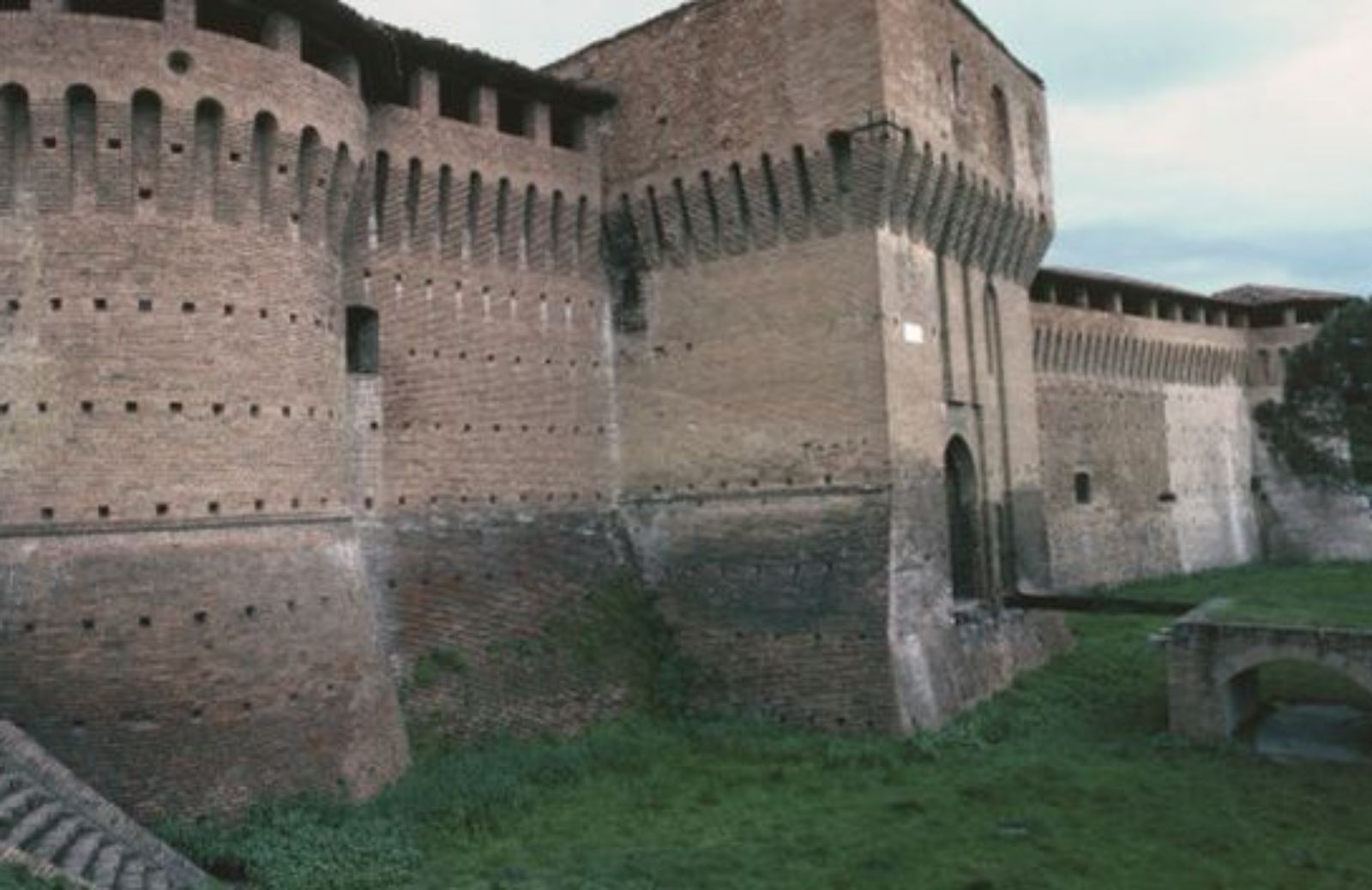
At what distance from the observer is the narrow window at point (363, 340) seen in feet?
41.1

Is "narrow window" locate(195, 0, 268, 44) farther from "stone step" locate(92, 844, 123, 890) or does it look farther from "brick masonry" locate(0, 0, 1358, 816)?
"stone step" locate(92, 844, 123, 890)

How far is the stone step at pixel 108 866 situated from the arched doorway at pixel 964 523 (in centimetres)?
1151

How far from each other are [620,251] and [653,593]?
16.5 ft

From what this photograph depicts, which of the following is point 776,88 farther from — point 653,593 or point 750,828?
point 750,828

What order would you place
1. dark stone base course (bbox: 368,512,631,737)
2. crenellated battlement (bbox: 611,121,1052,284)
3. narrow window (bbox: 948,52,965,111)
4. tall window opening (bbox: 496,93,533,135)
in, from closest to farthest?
dark stone base course (bbox: 368,512,631,737) → crenellated battlement (bbox: 611,121,1052,284) → tall window opening (bbox: 496,93,533,135) → narrow window (bbox: 948,52,965,111)

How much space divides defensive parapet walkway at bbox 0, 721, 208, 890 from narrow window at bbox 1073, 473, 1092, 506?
68.3 ft

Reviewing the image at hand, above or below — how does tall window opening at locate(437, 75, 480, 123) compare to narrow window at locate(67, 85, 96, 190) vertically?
above

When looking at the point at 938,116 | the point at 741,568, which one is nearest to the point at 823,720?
the point at 741,568

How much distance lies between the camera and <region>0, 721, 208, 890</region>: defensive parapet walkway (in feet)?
22.3

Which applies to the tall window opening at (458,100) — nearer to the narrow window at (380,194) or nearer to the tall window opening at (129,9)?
the narrow window at (380,194)

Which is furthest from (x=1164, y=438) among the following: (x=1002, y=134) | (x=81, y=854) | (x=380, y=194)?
(x=81, y=854)

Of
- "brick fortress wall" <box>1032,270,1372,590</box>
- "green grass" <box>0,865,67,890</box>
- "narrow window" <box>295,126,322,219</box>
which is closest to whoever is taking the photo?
"green grass" <box>0,865,67,890</box>

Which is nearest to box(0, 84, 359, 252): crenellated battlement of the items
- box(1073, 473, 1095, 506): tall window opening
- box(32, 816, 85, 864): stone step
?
box(32, 816, 85, 864): stone step

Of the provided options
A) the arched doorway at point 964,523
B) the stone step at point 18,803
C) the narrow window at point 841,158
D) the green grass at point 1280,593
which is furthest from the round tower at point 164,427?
the green grass at point 1280,593
